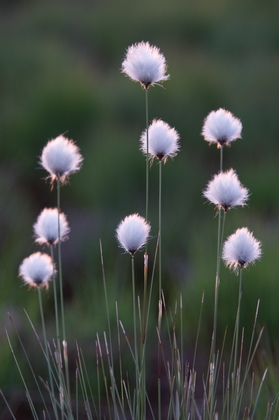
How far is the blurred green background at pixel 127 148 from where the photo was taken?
6.87ft

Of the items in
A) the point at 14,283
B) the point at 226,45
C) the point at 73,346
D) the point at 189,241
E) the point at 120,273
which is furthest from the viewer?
the point at 226,45

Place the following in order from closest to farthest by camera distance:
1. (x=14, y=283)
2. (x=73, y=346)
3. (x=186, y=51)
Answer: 1. (x=73, y=346)
2. (x=14, y=283)
3. (x=186, y=51)

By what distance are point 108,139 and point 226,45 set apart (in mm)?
2616

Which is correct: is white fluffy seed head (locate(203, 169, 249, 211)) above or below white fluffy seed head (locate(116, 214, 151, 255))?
above

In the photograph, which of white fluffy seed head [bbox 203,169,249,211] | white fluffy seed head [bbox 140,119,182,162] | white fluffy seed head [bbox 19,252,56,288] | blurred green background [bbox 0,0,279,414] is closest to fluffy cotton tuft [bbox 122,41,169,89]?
white fluffy seed head [bbox 140,119,182,162]

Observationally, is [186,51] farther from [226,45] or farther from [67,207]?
[67,207]

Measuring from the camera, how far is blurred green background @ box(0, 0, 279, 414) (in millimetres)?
2094

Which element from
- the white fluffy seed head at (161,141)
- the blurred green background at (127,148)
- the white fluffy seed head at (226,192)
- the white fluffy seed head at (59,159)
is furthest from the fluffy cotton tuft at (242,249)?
the blurred green background at (127,148)

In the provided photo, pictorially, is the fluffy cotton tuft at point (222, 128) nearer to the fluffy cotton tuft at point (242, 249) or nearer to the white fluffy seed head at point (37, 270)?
the fluffy cotton tuft at point (242, 249)

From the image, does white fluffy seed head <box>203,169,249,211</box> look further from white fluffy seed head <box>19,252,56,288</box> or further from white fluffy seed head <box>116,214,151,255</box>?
white fluffy seed head <box>19,252,56,288</box>

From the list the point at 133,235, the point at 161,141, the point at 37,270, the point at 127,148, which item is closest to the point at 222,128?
the point at 161,141

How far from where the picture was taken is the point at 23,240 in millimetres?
2420

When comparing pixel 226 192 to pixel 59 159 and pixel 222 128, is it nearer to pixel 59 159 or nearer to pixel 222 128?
pixel 222 128

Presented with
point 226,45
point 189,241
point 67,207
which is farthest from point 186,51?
point 189,241
